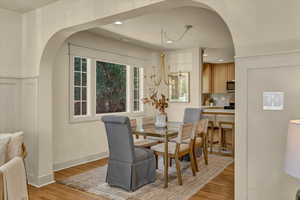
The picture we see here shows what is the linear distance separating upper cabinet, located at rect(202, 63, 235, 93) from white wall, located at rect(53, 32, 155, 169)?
5.01m

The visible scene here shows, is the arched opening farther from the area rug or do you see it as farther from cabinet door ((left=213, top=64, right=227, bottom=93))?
cabinet door ((left=213, top=64, right=227, bottom=93))

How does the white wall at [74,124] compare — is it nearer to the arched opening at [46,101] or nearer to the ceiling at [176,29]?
the ceiling at [176,29]

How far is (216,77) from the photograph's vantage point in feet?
30.8

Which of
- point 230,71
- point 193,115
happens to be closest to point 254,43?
point 193,115

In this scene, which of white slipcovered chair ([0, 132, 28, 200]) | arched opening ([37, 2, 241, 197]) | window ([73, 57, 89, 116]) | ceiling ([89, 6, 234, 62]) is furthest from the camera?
window ([73, 57, 89, 116])

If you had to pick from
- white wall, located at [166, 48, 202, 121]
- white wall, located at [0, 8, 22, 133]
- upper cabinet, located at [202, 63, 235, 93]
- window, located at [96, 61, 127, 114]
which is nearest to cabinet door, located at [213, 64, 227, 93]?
upper cabinet, located at [202, 63, 235, 93]

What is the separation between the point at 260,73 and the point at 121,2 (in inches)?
63.3

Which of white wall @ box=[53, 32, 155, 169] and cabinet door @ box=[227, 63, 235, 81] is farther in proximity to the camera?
cabinet door @ box=[227, 63, 235, 81]

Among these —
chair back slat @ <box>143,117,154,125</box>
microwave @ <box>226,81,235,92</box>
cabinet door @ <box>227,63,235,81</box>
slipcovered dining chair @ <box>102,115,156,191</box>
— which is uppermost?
cabinet door @ <box>227,63,235,81</box>

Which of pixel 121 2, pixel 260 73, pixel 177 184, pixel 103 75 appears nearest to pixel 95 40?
pixel 103 75

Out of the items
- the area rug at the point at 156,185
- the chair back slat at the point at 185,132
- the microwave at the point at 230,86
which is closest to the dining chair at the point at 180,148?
the chair back slat at the point at 185,132

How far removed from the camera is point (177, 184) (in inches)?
133

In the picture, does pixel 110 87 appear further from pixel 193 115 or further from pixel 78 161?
pixel 193 115

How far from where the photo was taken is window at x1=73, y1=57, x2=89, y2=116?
4.44m
